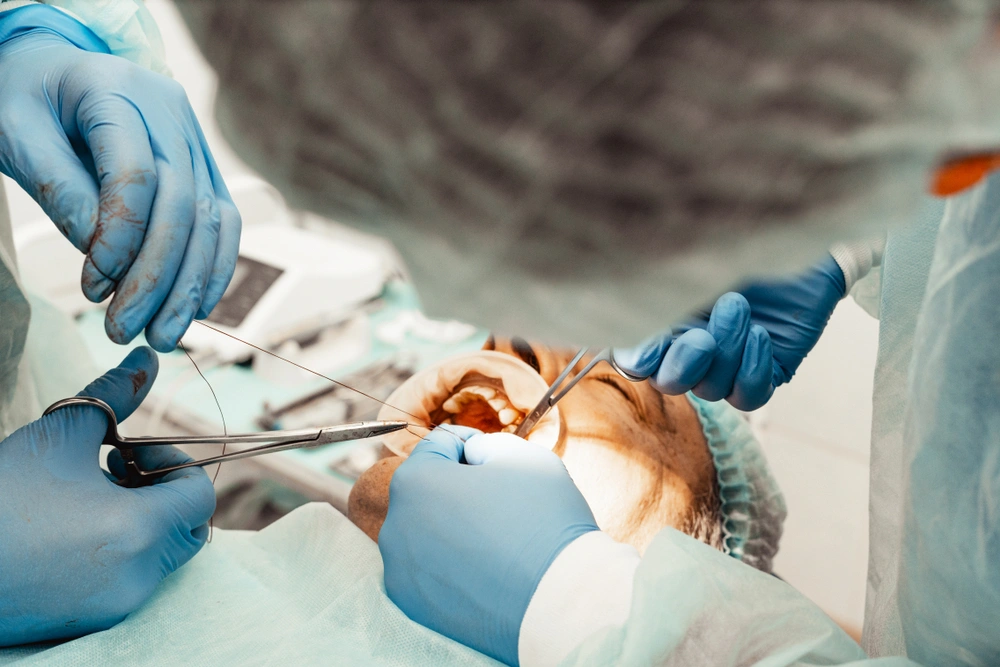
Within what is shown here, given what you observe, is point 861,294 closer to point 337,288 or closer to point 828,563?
point 828,563

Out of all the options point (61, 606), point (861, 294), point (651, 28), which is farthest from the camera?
point (861, 294)

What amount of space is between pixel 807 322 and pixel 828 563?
1274 mm

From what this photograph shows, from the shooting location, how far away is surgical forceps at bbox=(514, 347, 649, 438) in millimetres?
1272

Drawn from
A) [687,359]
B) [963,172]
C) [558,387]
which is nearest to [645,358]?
[687,359]

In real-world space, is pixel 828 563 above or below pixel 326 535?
above

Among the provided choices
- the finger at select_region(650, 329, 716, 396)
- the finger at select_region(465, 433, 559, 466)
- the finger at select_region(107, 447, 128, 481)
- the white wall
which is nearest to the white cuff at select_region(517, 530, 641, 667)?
the finger at select_region(465, 433, 559, 466)

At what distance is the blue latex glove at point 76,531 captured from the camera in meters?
0.90

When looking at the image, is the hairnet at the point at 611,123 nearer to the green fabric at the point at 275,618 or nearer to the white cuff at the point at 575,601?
the white cuff at the point at 575,601

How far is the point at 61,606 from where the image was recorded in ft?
2.94

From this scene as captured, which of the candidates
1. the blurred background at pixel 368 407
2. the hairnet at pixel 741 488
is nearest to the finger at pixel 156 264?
the blurred background at pixel 368 407

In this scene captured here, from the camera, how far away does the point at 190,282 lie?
101cm

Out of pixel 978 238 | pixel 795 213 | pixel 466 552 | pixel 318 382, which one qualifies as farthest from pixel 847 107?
pixel 318 382

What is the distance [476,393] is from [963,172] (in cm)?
110

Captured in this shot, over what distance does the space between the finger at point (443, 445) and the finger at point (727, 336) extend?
49 centimetres
